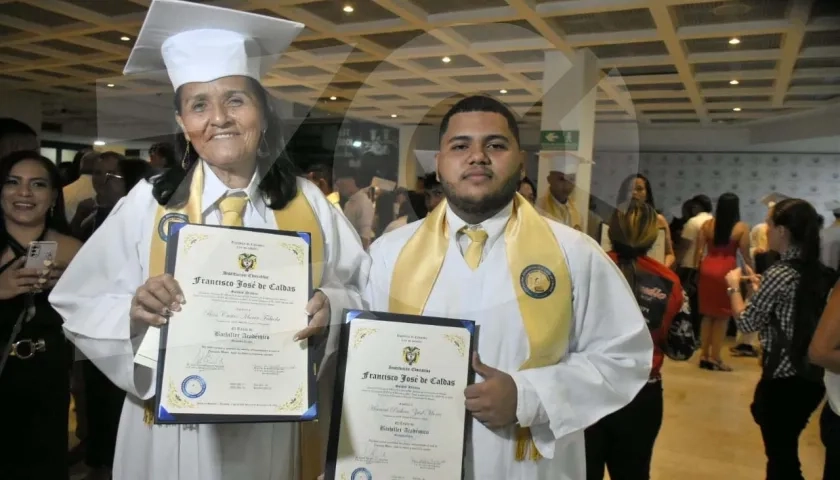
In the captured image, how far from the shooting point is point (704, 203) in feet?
4.81

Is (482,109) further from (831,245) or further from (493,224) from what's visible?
(831,245)

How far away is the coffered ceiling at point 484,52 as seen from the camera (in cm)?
130

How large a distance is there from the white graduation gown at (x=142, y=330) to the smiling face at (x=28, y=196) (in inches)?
6.7

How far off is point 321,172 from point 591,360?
0.67 m

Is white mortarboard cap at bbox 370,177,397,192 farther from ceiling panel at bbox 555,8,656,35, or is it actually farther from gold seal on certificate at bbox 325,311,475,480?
ceiling panel at bbox 555,8,656,35

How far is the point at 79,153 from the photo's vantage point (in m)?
1.30

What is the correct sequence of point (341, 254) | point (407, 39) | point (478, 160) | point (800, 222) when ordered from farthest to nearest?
point (800, 222) < point (407, 39) < point (341, 254) < point (478, 160)

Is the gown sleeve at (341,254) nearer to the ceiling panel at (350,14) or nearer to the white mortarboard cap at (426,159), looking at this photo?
the white mortarboard cap at (426,159)

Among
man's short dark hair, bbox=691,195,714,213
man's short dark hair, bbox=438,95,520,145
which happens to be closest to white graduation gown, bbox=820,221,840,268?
man's short dark hair, bbox=691,195,714,213

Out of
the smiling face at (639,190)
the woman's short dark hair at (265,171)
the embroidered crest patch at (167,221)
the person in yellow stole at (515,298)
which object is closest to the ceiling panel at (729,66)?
the smiling face at (639,190)

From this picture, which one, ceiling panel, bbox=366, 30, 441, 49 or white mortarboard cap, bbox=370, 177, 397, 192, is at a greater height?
ceiling panel, bbox=366, 30, 441, 49

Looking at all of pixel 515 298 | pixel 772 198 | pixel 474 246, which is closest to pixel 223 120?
pixel 474 246

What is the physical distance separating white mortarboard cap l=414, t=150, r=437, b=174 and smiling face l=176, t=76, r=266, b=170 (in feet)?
1.10

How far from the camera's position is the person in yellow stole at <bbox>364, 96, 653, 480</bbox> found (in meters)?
1.07
